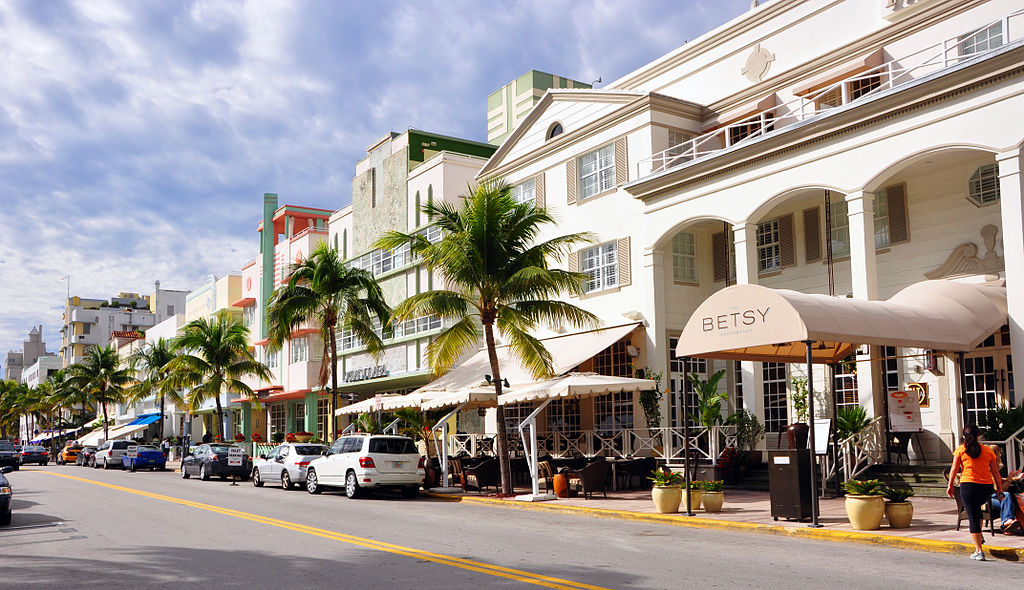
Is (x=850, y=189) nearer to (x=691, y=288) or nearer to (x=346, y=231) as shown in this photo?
(x=691, y=288)

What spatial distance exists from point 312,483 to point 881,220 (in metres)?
16.6

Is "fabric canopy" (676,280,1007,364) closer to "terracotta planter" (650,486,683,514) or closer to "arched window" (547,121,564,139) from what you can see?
"terracotta planter" (650,486,683,514)

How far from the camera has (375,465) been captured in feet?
74.4

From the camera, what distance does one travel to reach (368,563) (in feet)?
35.0

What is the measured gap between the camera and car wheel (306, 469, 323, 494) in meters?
25.0

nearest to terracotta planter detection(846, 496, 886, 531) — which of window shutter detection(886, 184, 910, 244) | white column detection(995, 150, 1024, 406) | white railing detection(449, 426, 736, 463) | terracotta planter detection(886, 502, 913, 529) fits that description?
terracotta planter detection(886, 502, 913, 529)

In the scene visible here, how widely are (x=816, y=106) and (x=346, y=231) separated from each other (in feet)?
88.1

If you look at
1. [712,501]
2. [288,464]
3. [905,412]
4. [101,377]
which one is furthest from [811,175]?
[101,377]

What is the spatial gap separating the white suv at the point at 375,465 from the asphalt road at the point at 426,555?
425cm

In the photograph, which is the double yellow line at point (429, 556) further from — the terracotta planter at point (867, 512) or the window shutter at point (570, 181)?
the window shutter at point (570, 181)

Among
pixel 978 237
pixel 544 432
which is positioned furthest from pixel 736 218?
pixel 544 432

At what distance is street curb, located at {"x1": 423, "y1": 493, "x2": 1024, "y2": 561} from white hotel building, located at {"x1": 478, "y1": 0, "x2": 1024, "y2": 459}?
4035mm

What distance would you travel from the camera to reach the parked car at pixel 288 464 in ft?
86.4

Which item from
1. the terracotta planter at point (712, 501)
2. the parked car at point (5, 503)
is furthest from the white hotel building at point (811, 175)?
the parked car at point (5, 503)
